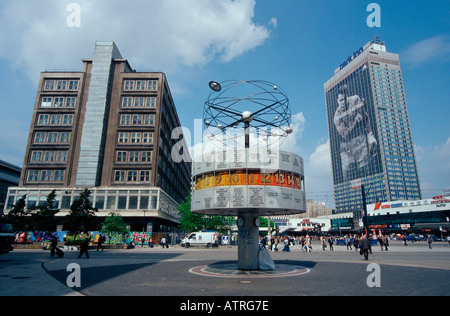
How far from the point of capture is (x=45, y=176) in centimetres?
5700

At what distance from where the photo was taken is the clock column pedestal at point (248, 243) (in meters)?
16.0

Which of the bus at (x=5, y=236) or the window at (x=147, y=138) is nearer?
the bus at (x=5, y=236)

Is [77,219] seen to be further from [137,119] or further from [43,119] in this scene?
[43,119]

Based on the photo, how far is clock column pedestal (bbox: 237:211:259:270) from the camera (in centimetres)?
1596

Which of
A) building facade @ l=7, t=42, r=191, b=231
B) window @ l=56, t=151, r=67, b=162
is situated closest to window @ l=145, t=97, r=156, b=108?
building facade @ l=7, t=42, r=191, b=231

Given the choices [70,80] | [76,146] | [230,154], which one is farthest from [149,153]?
[230,154]

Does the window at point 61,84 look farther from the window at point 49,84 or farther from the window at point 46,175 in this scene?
the window at point 46,175

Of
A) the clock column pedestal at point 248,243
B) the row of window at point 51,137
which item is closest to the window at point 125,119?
the row of window at point 51,137

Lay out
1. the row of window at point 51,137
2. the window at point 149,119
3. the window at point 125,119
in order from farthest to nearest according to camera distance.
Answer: the window at point 125,119
the window at point 149,119
the row of window at point 51,137

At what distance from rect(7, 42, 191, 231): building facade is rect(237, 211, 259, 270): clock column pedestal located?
4066cm

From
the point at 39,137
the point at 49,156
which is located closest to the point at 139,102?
the point at 49,156

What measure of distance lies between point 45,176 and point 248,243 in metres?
56.8
